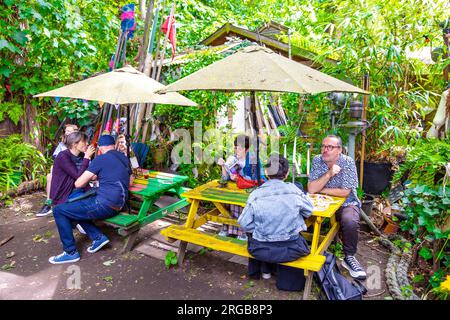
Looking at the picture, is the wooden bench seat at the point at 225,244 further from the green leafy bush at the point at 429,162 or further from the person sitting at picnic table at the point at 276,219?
the green leafy bush at the point at 429,162

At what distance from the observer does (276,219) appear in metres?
2.63

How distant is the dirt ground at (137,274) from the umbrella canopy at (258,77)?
1837 mm

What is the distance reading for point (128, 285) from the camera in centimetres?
309

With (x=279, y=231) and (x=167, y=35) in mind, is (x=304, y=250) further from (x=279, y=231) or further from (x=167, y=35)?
(x=167, y=35)

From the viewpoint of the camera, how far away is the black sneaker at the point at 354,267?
3139mm

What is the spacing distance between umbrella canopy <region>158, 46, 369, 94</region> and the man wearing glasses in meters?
0.79

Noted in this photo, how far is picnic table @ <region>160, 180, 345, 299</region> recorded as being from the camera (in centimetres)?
270

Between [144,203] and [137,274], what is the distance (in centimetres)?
84

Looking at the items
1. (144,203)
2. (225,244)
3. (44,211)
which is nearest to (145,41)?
(44,211)

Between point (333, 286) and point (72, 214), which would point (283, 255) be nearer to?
point (333, 286)

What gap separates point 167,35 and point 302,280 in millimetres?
4863

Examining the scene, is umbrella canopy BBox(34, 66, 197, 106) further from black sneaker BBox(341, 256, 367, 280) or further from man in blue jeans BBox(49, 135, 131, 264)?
black sneaker BBox(341, 256, 367, 280)

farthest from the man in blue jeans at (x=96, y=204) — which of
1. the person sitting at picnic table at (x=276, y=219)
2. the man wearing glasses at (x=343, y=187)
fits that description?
the man wearing glasses at (x=343, y=187)
